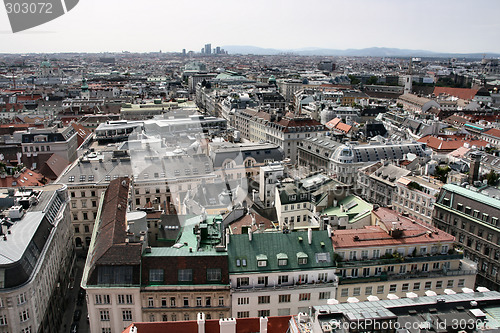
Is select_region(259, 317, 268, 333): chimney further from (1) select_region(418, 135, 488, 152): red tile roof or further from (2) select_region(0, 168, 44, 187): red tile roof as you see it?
(1) select_region(418, 135, 488, 152): red tile roof

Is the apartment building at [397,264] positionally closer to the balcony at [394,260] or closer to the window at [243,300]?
the balcony at [394,260]

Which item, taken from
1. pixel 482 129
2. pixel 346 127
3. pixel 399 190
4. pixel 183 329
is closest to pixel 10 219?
pixel 183 329

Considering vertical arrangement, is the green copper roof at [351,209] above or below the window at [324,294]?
above

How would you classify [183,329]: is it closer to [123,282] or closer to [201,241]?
[123,282]

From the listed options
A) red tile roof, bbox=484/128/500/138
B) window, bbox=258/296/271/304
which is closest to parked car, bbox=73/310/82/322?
window, bbox=258/296/271/304

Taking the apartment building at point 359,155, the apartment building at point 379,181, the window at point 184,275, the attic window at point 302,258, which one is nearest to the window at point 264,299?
the attic window at point 302,258

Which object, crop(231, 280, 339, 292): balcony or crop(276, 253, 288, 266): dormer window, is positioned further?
crop(276, 253, 288, 266): dormer window
